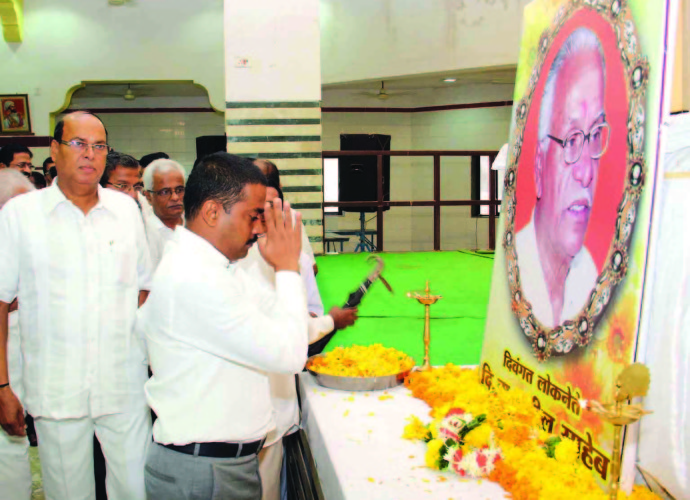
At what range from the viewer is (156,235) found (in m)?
2.82

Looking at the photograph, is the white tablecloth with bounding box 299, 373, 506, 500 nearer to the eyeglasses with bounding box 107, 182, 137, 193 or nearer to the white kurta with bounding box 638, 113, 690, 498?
the white kurta with bounding box 638, 113, 690, 498

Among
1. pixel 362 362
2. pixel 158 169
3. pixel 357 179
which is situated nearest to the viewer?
pixel 362 362

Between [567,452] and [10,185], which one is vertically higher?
[10,185]

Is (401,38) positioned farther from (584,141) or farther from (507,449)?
(507,449)

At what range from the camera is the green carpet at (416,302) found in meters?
3.52

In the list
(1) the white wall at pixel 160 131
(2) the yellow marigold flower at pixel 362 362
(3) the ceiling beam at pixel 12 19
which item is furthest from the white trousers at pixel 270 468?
(1) the white wall at pixel 160 131

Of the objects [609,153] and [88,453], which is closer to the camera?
[609,153]

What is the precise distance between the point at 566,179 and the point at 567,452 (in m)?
0.63

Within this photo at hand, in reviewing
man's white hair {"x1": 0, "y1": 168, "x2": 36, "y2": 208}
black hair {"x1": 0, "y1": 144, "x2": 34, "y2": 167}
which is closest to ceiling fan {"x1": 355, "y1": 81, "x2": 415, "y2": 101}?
black hair {"x1": 0, "y1": 144, "x2": 34, "y2": 167}

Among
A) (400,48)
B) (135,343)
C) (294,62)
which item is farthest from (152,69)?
(135,343)

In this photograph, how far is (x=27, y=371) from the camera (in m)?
1.91

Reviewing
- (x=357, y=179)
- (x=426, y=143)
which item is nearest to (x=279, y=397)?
(x=357, y=179)

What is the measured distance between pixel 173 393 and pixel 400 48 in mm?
9547

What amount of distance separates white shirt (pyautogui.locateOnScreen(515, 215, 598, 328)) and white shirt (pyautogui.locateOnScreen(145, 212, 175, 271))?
5.24 feet
